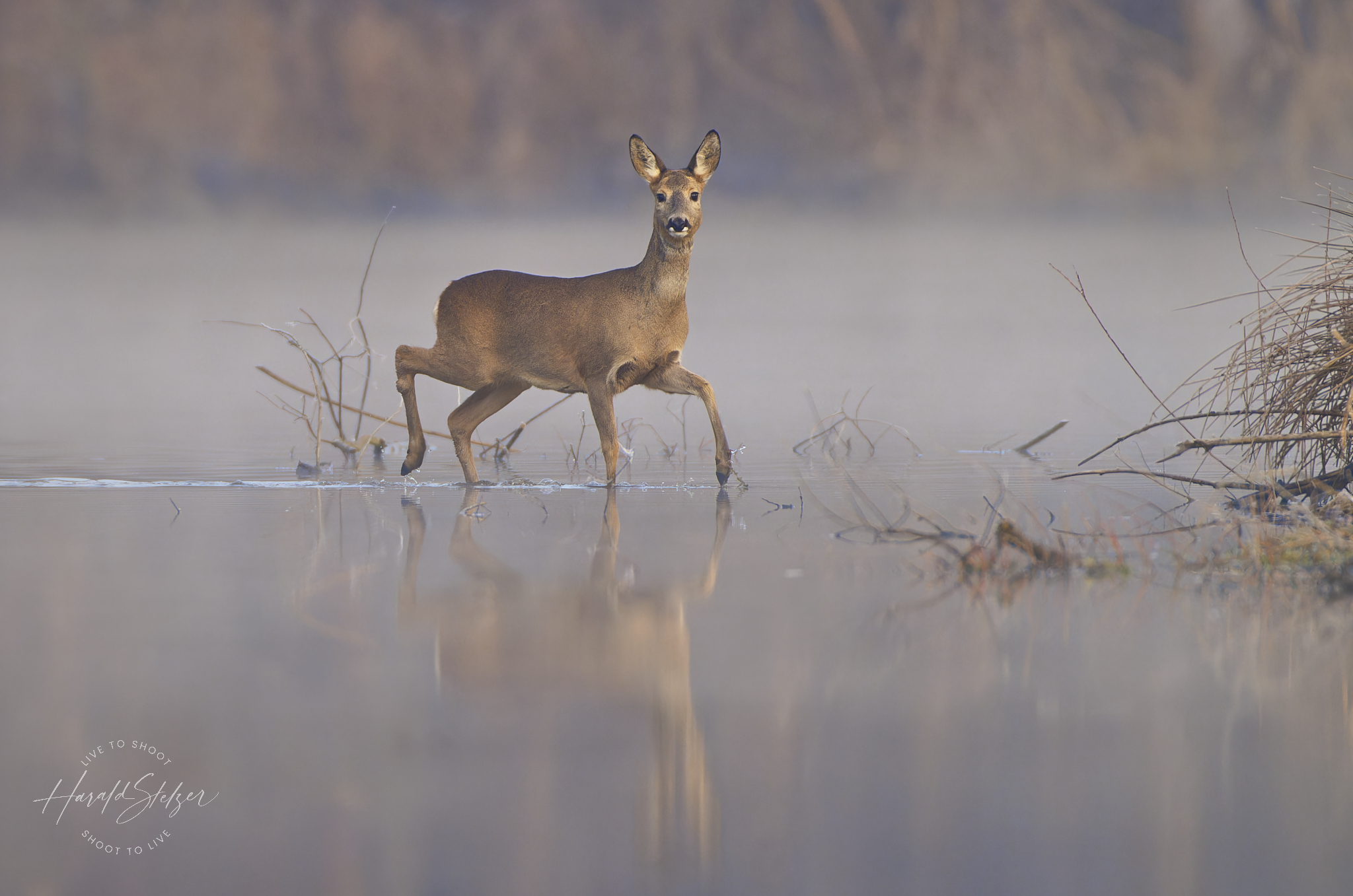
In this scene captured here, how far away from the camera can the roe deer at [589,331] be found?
6387mm

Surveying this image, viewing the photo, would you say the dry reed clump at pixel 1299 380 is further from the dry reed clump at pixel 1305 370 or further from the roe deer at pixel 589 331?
the roe deer at pixel 589 331

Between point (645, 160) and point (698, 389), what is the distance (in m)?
1.19

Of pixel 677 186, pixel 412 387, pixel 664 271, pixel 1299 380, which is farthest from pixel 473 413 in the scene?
pixel 1299 380

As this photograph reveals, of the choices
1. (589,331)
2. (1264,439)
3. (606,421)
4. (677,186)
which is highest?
(677,186)

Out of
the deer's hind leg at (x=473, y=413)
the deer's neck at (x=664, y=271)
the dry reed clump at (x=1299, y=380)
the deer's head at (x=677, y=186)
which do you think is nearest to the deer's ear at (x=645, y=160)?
the deer's head at (x=677, y=186)

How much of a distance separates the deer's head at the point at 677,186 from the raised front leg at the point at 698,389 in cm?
60

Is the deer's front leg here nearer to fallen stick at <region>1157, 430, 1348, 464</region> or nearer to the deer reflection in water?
the deer reflection in water

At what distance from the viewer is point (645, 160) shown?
6.64 metres

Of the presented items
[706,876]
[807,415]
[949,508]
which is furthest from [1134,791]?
[807,415]

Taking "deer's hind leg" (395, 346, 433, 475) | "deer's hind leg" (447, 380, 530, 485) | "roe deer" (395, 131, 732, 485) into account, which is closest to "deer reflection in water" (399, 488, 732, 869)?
"roe deer" (395, 131, 732, 485)

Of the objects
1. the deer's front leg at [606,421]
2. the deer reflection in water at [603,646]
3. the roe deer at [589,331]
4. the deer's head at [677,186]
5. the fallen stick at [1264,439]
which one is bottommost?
the deer reflection in water at [603,646]

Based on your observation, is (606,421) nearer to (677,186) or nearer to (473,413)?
(473,413)

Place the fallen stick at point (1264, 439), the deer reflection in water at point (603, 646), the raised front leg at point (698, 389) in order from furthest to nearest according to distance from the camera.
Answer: the raised front leg at point (698, 389), the fallen stick at point (1264, 439), the deer reflection in water at point (603, 646)

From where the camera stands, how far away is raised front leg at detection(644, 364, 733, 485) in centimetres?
627
